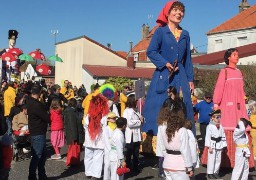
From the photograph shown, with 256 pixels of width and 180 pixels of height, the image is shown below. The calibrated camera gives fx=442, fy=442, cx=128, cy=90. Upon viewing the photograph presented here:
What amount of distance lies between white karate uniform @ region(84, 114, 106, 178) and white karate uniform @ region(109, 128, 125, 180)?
0.84 metres

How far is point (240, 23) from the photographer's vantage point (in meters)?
43.3

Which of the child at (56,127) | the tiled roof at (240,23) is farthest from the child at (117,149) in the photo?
the tiled roof at (240,23)

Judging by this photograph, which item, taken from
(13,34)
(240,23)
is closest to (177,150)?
(13,34)

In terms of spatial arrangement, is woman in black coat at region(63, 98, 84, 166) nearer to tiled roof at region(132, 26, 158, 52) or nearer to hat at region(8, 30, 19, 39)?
hat at region(8, 30, 19, 39)

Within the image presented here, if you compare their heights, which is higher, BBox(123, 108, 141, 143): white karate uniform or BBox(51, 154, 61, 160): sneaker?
BBox(123, 108, 141, 143): white karate uniform

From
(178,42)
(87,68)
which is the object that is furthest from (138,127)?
(87,68)

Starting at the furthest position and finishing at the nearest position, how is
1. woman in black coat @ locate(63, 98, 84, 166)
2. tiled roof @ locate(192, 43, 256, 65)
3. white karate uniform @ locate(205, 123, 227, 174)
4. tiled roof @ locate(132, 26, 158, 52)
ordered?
tiled roof @ locate(132, 26, 158, 52) → tiled roof @ locate(192, 43, 256, 65) → woman in black coat @ locate(63, 98, 84, 166) → white karate uniform @ locate(205, 123, 227, 174)

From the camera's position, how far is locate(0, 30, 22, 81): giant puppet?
64.4 feet

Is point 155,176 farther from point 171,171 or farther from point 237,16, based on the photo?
point 237,16

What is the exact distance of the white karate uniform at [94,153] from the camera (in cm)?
814

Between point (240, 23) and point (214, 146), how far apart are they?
37.2 metres

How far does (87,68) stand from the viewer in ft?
137

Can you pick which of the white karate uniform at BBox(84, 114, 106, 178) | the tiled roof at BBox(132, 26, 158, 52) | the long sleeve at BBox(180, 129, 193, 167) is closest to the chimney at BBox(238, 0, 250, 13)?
the tiled roof at BBox(132, 26, 158, 52)

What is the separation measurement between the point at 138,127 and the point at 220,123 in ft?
5.37
